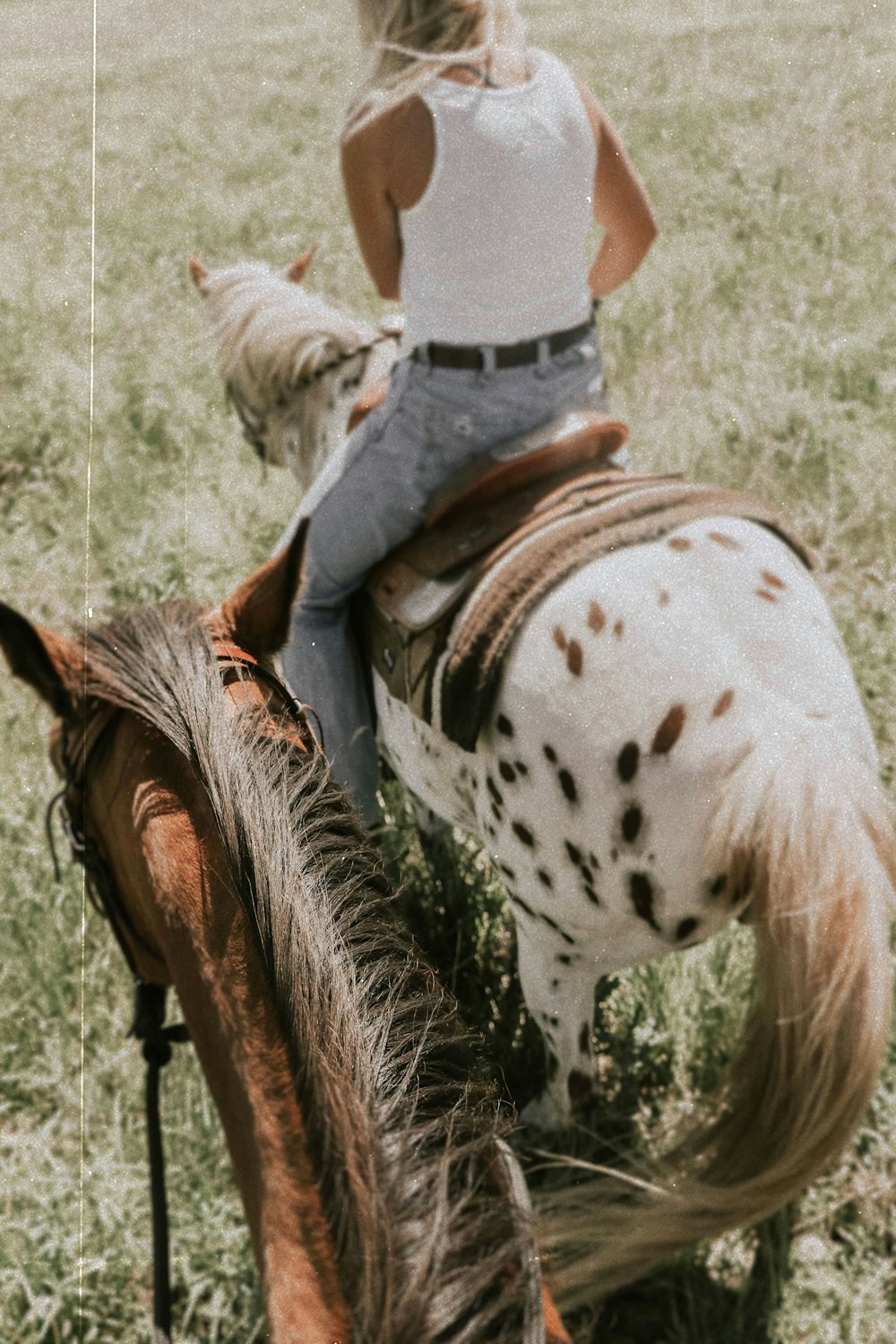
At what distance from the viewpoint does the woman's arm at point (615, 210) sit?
242 centimetres

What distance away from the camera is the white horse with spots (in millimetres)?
1674

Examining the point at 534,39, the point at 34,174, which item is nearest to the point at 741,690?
the point at 34,174

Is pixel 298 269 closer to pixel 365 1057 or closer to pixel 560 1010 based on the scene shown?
pixel 560 1010

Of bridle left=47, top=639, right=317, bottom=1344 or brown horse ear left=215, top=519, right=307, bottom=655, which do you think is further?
brown horse ear left=215, top=519, right=307, bottom=655

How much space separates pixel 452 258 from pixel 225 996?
1667 mm

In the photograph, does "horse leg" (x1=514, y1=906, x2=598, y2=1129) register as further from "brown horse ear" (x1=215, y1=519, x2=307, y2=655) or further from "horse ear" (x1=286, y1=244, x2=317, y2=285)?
"horse ear" (x1=286, y1=244, x2=317, y2=285)

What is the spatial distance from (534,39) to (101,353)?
434cm

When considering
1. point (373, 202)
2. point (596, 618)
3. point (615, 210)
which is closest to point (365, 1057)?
point (596, 618)

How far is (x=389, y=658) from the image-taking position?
2.39 metres

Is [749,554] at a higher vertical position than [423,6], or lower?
lower

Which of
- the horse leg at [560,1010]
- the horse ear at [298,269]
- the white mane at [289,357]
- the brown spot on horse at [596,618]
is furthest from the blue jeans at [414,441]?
the horse ear at [298,269]

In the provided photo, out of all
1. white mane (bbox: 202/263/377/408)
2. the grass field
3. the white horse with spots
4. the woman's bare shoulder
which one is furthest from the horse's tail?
white mane (bbox: 202/263/377/408)

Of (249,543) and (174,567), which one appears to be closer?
(174,567)

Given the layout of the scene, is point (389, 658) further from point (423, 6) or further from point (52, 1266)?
point (52, 1266)
